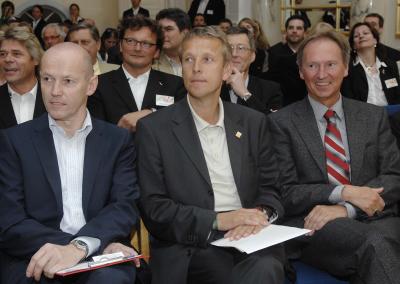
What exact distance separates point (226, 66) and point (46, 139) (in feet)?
2.98

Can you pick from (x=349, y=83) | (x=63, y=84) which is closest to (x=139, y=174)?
(x=63, y=84)

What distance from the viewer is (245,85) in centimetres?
446

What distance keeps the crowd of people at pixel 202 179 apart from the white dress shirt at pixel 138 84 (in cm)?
72

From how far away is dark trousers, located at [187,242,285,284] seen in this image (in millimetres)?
2330

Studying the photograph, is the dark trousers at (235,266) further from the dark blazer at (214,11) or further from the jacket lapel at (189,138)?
the dark blazer at (214,11)

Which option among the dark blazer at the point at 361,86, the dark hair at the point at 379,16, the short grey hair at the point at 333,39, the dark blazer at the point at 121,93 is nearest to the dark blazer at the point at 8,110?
the dark blazer at the point at 121,93

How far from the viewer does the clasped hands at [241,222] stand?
8.14 feet

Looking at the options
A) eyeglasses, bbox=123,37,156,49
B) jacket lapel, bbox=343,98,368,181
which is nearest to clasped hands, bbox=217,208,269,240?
jacket lapel, bbox=343,98,368,181

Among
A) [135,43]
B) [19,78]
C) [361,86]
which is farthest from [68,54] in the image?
[361,86]

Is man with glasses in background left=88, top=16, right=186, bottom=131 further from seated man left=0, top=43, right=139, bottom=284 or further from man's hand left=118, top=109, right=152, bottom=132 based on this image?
seated man left=0, top=43, right=139, bottom=284

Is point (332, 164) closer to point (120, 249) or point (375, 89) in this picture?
A: point (120, 249)

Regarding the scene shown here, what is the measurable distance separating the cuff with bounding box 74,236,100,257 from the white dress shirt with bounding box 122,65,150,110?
1705mm

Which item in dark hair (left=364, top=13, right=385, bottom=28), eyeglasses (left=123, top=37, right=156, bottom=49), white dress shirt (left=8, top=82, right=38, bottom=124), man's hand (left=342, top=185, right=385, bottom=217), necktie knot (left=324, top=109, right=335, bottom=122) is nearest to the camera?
man's hand (left=342, top=185, right=385, bottom=217)

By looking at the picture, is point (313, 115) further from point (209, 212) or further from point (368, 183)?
point (209, 212)
